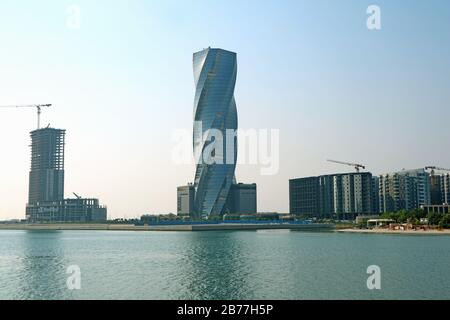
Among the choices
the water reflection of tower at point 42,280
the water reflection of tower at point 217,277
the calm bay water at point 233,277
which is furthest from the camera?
the water reflection of tower at point 42,280

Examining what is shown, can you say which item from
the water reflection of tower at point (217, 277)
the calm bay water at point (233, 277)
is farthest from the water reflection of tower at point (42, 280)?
the water reflection of tower at point (217, 277)

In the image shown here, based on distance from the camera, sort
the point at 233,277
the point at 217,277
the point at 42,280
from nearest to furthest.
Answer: the point at 42,280 → the point at 233,277 → the point at 217,277

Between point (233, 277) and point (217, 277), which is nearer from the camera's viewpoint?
point (233, 277)

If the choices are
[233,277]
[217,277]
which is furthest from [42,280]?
[233,277]

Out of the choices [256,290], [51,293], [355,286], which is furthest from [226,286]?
[51,293]

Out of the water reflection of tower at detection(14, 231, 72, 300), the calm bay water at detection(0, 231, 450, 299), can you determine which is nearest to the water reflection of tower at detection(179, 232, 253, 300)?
the calm bay water at detection(0, 231, 450, 299)

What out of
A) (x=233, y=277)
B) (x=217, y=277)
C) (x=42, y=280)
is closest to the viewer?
(x=42, y=280)

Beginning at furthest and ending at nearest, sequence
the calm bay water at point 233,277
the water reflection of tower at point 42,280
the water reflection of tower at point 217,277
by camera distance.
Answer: the water reflection of tower at point 42,280 → the water reflection of tower at point 217,277 → the calm bay water at point 233,277

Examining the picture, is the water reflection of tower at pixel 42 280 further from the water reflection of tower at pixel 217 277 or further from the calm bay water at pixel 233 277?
the water reflection of tower at pixel 217 277

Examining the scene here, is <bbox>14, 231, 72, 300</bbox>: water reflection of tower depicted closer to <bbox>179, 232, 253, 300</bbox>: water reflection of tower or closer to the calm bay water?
the calm bay water

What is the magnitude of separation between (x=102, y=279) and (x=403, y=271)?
2937 centimetres

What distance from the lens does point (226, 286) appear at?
44.3 meters

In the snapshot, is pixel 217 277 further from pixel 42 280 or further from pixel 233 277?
pixel 42 280
